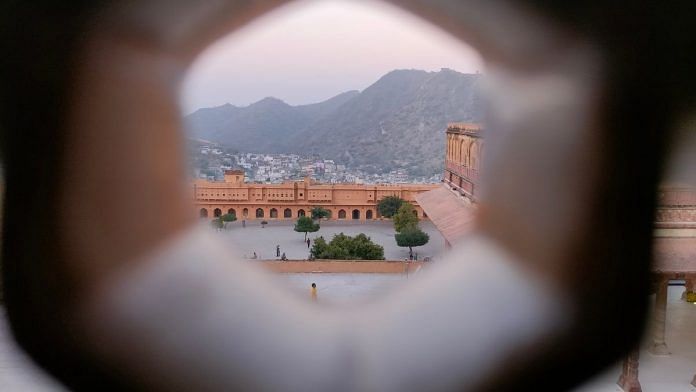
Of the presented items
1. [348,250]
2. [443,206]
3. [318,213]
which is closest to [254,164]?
[443,206]

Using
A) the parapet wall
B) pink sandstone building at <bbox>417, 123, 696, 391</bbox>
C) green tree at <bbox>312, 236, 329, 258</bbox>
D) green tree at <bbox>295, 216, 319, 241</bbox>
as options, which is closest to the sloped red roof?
pink sandstone building at <bbox>417, 123, 696, 391</bbox>

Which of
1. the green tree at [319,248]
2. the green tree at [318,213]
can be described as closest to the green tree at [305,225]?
the green tree at [318,213]

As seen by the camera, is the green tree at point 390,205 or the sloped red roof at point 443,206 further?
the green tree at point 390,205

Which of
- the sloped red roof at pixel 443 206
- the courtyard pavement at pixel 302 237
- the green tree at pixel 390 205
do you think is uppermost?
the sloped red roof at pixel 443 206

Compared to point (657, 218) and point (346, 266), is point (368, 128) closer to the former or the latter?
point (346, 266)

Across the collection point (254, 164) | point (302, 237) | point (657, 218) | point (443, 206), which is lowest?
point (302, 237)

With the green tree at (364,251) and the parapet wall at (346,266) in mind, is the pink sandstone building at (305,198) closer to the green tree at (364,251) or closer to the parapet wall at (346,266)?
the green tree at (364,251)

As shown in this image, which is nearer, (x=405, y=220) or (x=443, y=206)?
(x=443, y=206)
